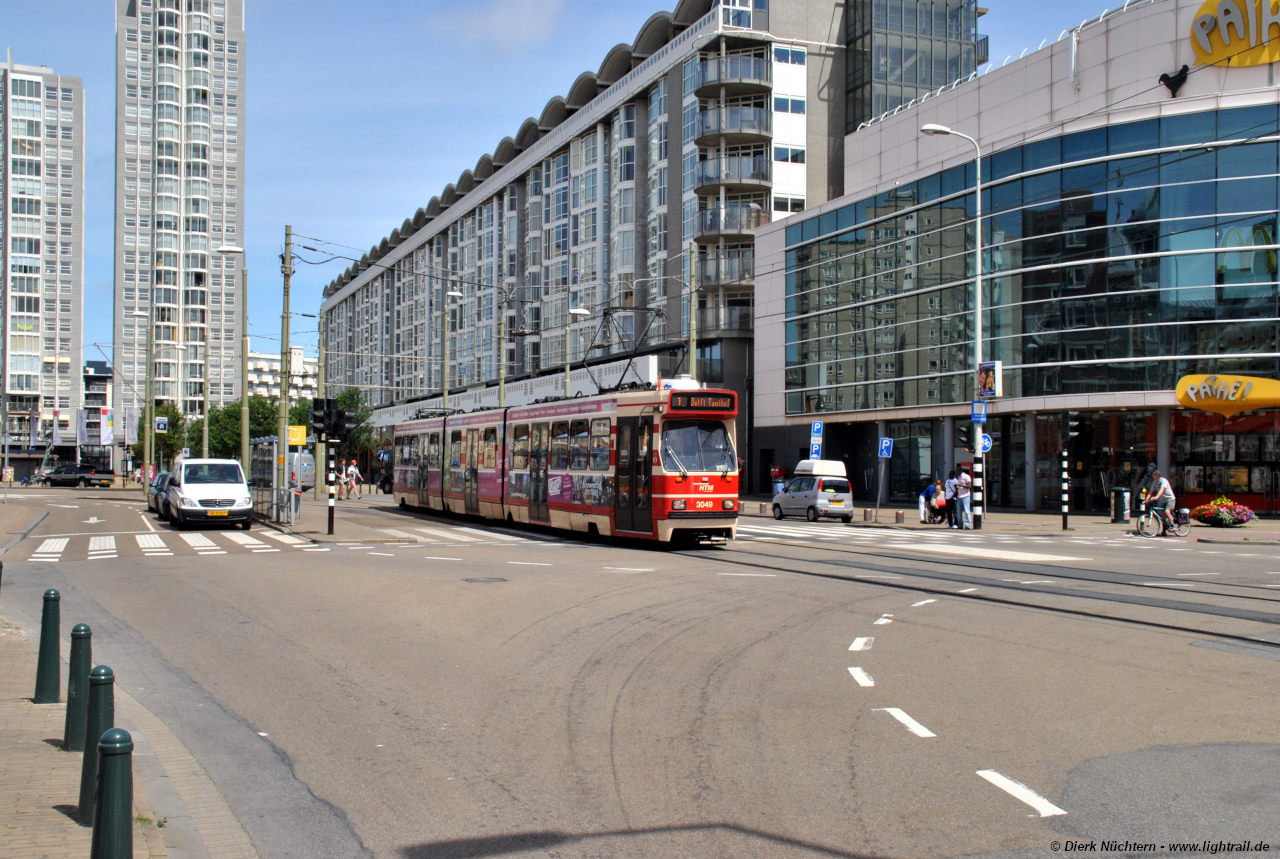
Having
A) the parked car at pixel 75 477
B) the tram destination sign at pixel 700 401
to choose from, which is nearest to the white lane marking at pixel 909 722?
the tram destination sign at pixel 700 401

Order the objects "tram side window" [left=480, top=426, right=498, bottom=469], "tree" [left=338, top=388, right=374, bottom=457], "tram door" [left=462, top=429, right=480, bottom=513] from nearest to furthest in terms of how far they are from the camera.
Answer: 1. "tram side window" [left=480, top=426, right=498, bottom=469]
2. "tram door" [left=462, top=429, right=480, bottom=513]
3. "tree" [left=338, top=388, right=374, bottom=457]

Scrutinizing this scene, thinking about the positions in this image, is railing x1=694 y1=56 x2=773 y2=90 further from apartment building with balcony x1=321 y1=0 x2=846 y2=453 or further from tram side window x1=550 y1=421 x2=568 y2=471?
tram side window x1=550 y1=421 x2=568 y2=471

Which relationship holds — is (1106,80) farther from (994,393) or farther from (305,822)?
(305,822)

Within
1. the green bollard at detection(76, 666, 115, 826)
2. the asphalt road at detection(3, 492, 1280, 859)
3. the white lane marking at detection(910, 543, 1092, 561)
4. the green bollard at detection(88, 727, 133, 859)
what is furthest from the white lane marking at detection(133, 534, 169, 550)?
the green bollard at detection(88, 727, 133, 859)

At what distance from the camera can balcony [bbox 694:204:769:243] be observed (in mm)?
54562

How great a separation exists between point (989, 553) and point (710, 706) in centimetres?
1500

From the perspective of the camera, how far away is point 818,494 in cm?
3531

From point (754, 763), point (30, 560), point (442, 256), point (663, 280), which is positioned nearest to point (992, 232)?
point (663, 280)

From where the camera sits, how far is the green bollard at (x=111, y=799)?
12.6 feet

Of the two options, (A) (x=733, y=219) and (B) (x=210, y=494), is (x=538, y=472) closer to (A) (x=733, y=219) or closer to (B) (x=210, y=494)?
(B) (x=210, y=494)

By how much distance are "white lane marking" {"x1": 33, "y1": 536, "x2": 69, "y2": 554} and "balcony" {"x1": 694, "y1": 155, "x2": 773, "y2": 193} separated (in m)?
37.2

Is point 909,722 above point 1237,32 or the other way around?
the other way around

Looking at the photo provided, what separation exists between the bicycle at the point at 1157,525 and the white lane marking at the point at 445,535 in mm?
17221

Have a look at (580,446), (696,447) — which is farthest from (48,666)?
(580,446)
